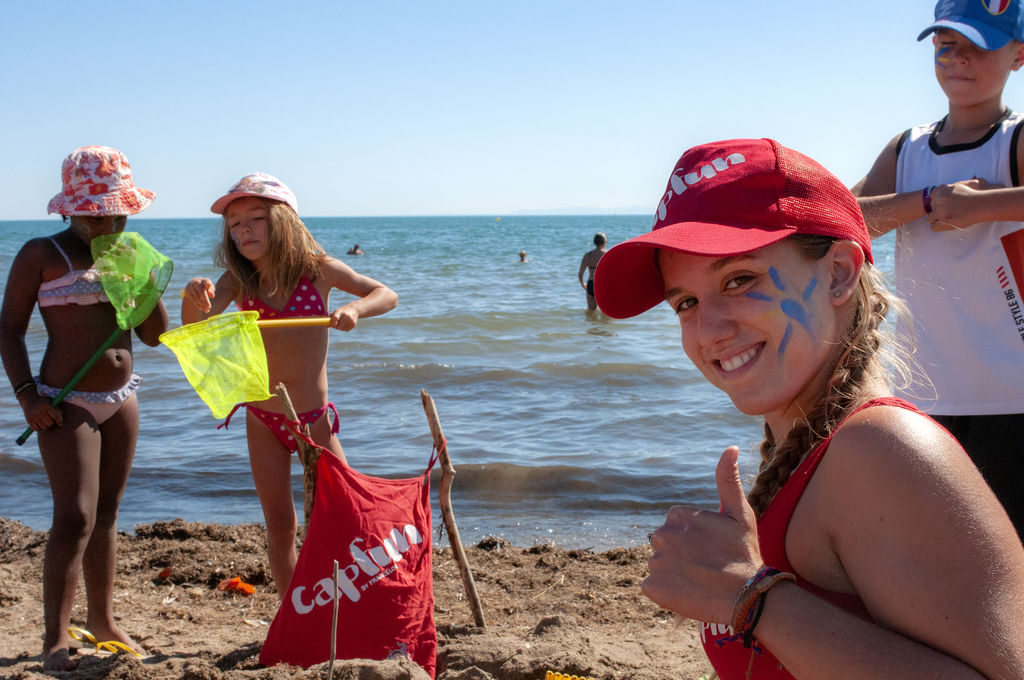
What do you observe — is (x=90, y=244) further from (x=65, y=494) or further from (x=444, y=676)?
(x=444, y=676)

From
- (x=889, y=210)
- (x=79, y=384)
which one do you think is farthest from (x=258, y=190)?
(x=889, y=210)

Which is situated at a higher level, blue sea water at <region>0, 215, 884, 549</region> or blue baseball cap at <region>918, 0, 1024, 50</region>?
blue baseball cap at <region>918, 0, 1024, 50</region>

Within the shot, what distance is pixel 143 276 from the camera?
4156mm

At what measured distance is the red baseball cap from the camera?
4.69 feet

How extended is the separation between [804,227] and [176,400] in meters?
9.78

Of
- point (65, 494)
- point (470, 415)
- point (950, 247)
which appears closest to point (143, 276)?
point (65, 494)

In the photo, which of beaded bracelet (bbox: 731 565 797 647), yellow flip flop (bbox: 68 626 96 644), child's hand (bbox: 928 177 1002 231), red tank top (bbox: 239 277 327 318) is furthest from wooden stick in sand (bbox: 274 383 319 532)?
beaded bracelet (bbox: 731 565 797 647)

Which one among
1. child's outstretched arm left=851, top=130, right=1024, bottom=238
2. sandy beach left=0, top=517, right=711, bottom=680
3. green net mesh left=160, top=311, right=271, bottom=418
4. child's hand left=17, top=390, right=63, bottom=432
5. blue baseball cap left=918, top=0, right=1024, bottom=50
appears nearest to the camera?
child's outstretched arm left=851, top=130, right=1024, bottom=238

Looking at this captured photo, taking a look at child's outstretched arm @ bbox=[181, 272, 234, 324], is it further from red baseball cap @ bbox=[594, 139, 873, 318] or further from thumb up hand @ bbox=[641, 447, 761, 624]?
thumb up hand @ bbox=[641, 447, 761, 624]

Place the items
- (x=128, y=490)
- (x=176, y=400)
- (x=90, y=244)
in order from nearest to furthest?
(x=90, y=244) → (x=128, y=490) → (x=176, y=400)

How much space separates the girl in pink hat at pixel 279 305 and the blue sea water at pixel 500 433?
664 mm

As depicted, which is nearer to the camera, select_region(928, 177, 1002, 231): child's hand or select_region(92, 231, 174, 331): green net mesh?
→ select_region(928, 177, 1002, 231): child's hand

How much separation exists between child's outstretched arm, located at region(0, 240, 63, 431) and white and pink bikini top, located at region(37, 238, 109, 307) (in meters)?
0.06

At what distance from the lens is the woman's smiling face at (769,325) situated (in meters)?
1.46
